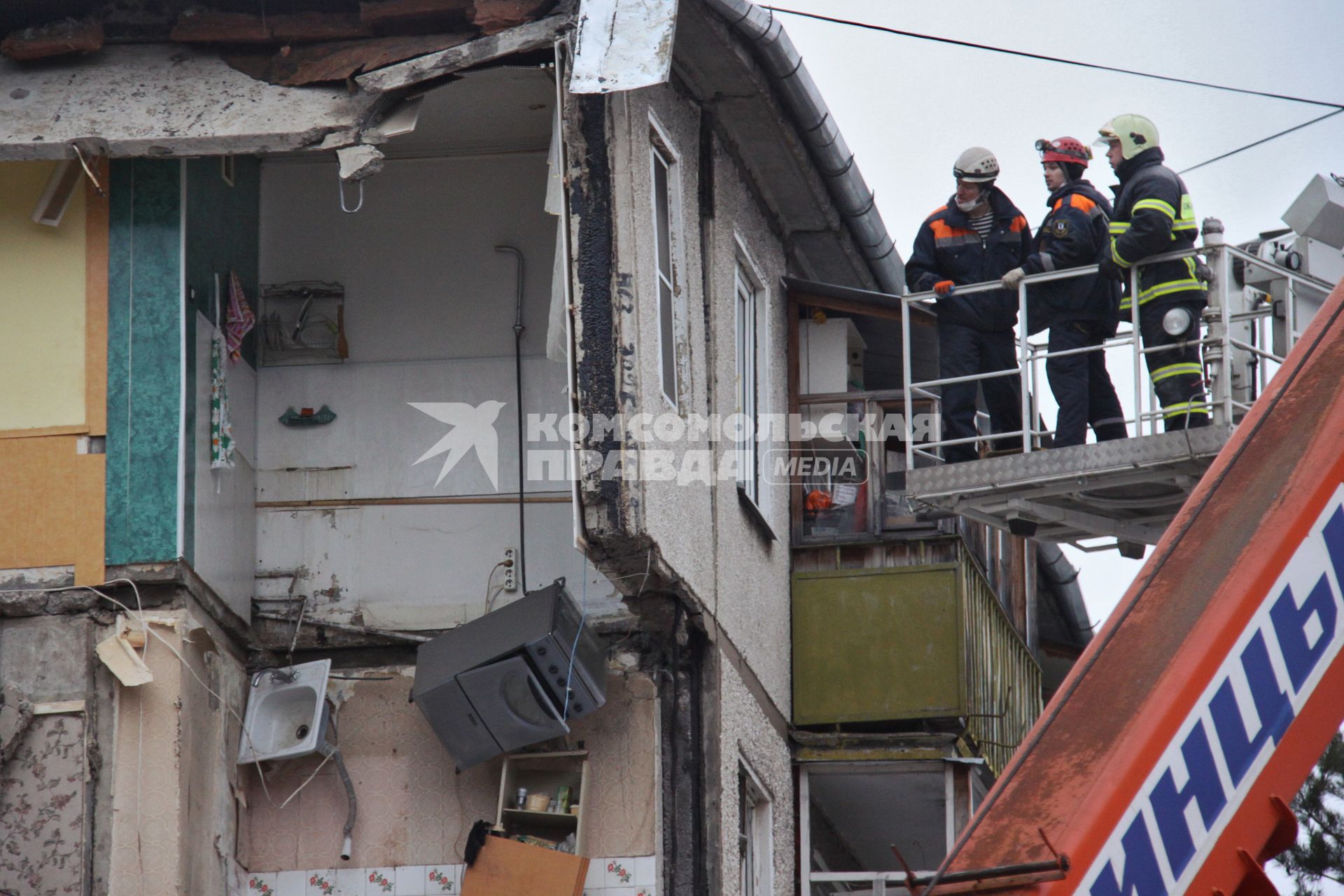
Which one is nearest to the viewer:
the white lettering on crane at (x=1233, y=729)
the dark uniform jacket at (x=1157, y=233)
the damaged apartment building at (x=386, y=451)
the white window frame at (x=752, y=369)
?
the white lettering on crane at (x=1233, y=729)

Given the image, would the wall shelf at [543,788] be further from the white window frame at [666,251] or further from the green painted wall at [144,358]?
the green painted wall at [144,358]

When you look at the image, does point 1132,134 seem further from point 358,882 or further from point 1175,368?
point 358,882

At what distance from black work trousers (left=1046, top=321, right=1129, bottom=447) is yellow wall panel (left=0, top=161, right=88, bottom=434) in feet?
16.7

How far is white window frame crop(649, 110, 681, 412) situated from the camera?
9492mm

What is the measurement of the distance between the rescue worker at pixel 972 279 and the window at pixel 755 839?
223 cm

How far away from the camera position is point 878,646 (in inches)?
465

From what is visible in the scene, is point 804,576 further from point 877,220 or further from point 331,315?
point 331,315

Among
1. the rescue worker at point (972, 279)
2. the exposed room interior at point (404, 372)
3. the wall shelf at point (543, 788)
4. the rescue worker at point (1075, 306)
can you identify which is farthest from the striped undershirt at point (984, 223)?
the wall shelf at point (543, 788)

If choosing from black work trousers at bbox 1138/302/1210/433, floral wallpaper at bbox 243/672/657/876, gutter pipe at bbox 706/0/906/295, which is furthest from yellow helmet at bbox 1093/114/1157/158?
floral wallpaper at bbox 243/672/657/876

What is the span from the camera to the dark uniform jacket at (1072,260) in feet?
34.0

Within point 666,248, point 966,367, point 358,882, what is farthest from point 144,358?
point 966,367

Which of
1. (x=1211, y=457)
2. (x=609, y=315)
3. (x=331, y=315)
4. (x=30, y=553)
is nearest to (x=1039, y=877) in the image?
(x=609, y=315)

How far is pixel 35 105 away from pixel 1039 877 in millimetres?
6707

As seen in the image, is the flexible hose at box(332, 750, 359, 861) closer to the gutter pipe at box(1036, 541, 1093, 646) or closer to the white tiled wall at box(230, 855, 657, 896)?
the white tiled wall at box(230, 855, 657, 896)
